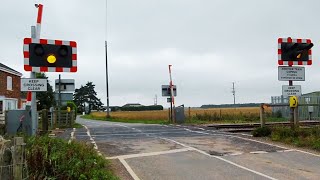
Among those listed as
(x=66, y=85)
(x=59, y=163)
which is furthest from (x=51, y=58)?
(x=66, y=85)

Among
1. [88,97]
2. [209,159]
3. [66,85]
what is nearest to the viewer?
[209,159]

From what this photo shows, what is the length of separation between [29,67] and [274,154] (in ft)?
24.4

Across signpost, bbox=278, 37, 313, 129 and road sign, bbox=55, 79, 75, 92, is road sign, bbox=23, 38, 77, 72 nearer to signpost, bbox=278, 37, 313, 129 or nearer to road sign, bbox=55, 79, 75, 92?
signpost, bbox=278, 37, 313, 129

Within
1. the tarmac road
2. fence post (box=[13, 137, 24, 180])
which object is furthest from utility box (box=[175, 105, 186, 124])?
fence post (box=[13, 137, 24, 180])

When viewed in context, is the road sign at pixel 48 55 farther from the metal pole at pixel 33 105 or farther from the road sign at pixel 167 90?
the road sign at pixel 167 90

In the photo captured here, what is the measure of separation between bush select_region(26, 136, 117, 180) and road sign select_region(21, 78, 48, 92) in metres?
1.15

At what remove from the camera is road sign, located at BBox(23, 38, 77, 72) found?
973cm

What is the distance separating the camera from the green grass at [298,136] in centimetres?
1395

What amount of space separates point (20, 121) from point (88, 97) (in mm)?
134304

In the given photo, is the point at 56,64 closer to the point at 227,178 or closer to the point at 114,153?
the point at 114,153

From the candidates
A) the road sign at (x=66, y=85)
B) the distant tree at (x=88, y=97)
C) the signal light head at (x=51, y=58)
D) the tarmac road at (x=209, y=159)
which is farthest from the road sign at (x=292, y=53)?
the distant tree at (x=88, y=97)

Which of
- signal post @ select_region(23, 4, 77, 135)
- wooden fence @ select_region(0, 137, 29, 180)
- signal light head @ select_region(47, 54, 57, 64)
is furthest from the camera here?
signal light head @ select_region(47, 54, 57, 64)

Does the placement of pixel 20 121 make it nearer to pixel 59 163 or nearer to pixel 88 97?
pixel 59 163

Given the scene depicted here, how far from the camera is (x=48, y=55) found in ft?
32.4
